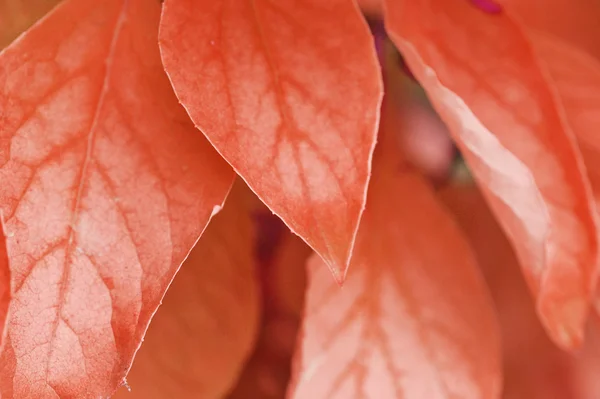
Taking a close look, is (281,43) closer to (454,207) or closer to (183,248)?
(183,248)

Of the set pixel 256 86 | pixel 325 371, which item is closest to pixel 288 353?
pixel 325 371

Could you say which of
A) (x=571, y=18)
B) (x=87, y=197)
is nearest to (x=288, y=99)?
(x=87, y=197)

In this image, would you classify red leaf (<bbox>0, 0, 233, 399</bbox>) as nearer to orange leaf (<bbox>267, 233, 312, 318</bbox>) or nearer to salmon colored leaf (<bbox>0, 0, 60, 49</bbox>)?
salmon colored leaf (<bbox>0, 0, 60, 49</bbox>)

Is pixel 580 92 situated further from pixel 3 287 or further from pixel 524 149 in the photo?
pixel 3 287

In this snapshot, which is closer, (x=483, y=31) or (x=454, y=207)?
(x=483, y=31)

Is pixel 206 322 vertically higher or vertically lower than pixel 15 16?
lower

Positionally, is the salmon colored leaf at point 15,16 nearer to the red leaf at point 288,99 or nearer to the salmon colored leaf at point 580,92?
the red leaf at point 288,99

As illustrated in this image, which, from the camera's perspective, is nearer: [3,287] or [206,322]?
[3,287]
